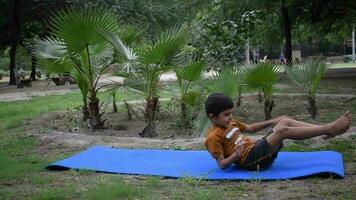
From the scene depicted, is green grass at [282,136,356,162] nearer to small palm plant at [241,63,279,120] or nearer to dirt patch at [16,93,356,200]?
dirt patch at [16,93,356,200]

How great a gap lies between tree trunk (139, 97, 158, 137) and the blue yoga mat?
147cm

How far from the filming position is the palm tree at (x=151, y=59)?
299 inches

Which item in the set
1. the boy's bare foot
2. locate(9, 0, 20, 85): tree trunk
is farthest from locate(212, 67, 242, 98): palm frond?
locate(9, 0, 20, 85): tree trunk

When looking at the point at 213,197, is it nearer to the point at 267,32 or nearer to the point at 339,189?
the point at 339,189

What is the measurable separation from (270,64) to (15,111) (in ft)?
23.6

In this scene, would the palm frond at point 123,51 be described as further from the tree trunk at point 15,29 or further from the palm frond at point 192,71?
the tree trunk at point 15,29

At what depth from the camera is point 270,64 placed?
27.4 ft

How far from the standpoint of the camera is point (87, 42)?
809 cm

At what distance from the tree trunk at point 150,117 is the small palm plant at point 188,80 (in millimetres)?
581

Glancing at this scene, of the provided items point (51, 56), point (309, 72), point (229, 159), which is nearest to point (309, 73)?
point (309, 72)

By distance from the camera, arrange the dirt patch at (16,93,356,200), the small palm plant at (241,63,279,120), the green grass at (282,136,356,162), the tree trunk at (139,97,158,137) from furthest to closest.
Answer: the small palm plant at (241,63,279,120)
the tree trunk at (139,97,158,137)
the green grass at (282,136,356,162)
the dirt patch at (16,93,356,200)

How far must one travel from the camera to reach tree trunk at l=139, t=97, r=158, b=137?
8211mm

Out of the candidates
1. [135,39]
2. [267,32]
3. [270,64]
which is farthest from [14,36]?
[270,64]

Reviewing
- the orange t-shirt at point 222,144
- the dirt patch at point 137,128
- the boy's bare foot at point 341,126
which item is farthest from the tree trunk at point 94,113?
the boy's bare foot at point 341,126
